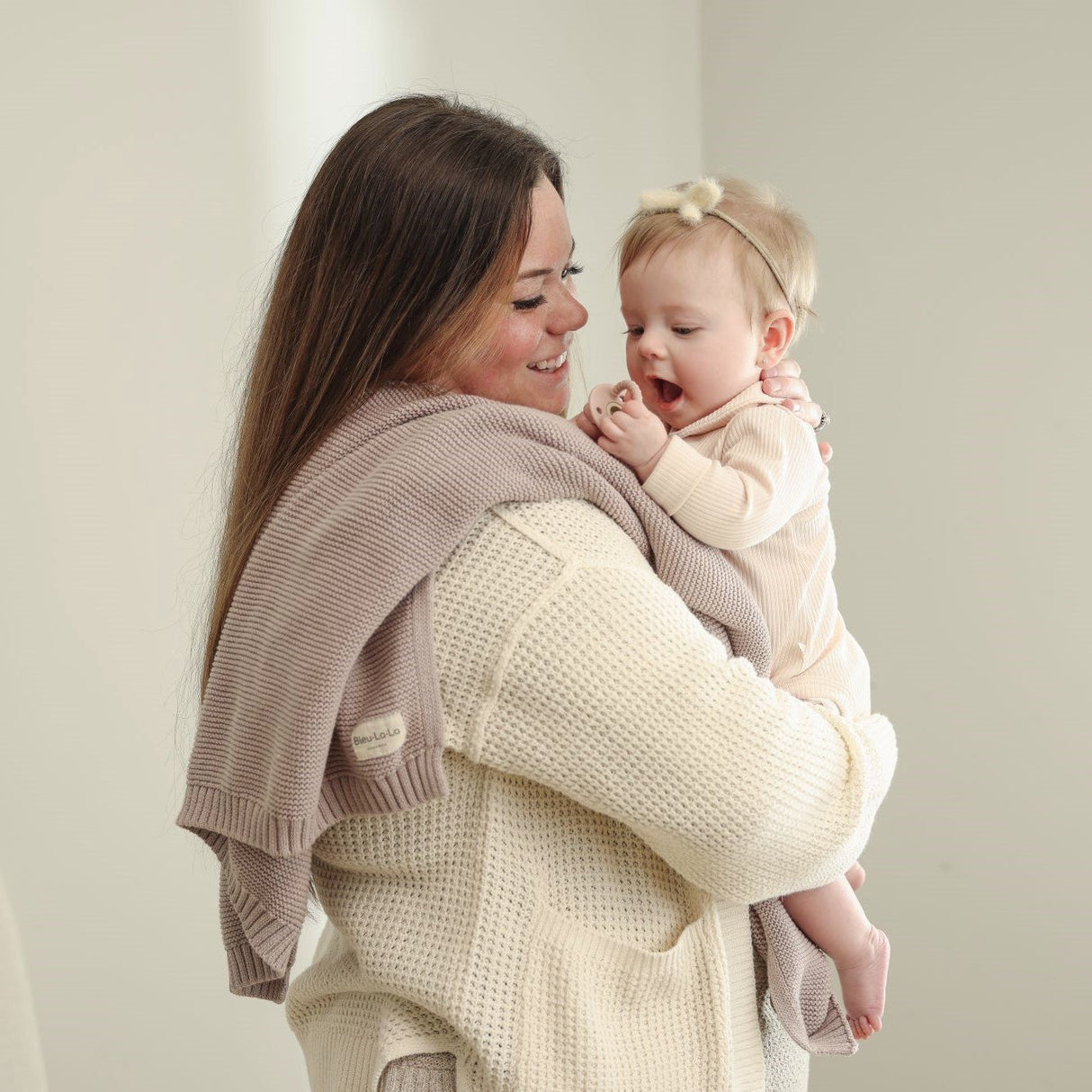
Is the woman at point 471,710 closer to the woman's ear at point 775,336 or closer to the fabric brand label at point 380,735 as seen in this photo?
the fabric brand label at point 380,735

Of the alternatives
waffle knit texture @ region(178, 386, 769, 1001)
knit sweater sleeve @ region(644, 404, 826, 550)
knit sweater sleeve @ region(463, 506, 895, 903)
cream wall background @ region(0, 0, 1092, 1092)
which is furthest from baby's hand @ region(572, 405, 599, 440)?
cream wall background @ region(0, 0, 1092, 1092)

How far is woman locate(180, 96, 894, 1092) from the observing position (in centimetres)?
99

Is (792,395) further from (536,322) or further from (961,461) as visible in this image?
(961,461)

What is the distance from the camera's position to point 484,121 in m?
1.26

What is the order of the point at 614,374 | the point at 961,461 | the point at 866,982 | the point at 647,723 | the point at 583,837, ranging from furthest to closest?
the point at 614,374, the point at 961,461, the point at 866,982, the point at 583,837, the point at 647,723

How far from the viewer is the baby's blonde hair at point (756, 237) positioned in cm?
146

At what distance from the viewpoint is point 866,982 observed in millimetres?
1365

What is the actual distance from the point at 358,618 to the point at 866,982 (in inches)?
29.7

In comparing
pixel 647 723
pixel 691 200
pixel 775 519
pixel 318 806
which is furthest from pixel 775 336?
pixel 318 806

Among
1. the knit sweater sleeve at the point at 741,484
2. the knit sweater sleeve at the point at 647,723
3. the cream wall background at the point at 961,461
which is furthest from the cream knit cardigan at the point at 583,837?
the cream wall background at the point at 961,461

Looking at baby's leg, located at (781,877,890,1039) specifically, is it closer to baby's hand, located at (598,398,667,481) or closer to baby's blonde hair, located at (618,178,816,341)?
baby's hand, located at (598,398,667,481)

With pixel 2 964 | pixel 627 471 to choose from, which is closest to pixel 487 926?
pixel 627 471

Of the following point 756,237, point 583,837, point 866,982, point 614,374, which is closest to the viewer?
point 583,837

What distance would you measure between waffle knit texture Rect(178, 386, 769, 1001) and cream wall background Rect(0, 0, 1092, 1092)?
0.73 metres
